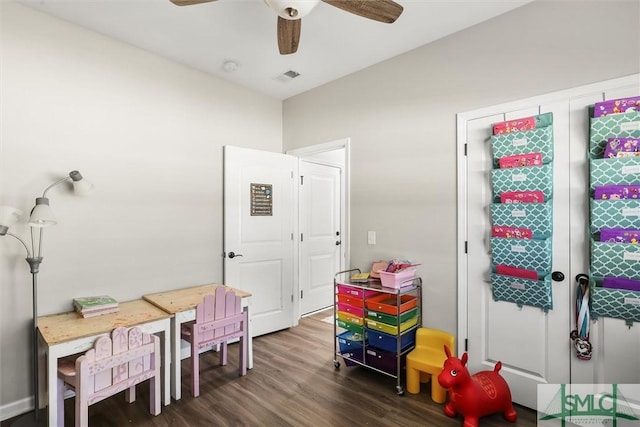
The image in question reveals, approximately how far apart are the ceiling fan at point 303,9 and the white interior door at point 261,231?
1.58 meters

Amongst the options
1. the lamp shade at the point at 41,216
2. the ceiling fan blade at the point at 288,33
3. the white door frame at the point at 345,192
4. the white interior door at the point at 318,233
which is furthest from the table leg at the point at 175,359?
the ceiling fan blade at the point at 288,33

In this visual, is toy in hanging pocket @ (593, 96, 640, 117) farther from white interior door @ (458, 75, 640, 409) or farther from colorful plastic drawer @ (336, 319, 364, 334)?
colorful plastic drawer @ (336, 319, 364, 334)

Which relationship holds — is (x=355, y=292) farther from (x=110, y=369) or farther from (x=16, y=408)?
(x=16, y=408)

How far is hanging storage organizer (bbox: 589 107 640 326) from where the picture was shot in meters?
1.80

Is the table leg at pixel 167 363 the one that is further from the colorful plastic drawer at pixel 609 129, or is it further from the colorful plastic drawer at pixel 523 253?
the colorful plastic drawer at pixel 609 129

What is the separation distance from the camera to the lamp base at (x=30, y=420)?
203cm

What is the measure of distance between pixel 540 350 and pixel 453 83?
2023 mm

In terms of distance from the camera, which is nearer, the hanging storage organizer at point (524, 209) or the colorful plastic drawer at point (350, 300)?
the hanging storage organizer at point (524, 209)

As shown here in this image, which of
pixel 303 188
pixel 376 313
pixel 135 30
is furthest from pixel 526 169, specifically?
pixel 135 30

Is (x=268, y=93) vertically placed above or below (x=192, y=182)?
above

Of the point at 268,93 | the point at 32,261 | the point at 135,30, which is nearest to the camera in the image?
the point at 32,261

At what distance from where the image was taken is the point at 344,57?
293 cm

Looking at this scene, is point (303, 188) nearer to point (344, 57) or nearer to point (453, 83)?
point (344, 57)

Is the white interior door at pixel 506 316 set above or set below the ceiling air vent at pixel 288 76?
below
